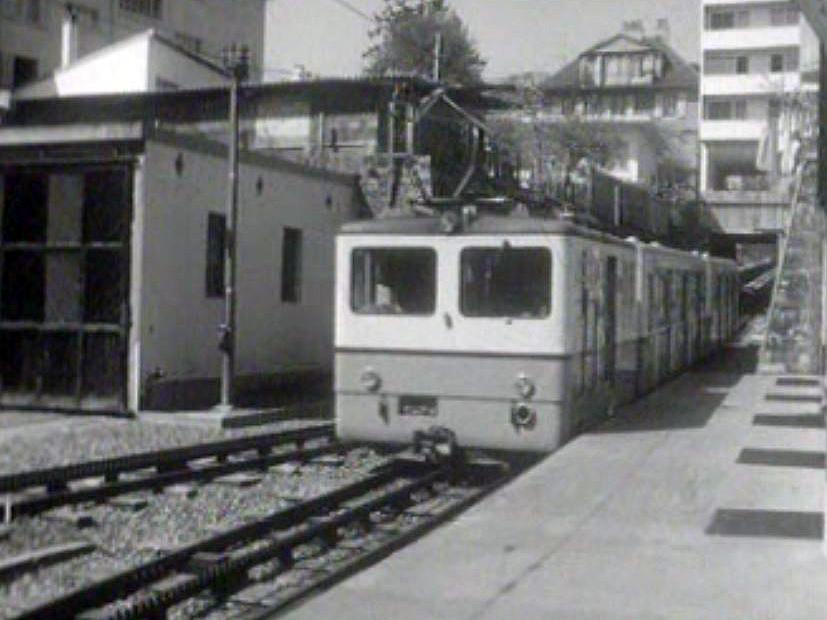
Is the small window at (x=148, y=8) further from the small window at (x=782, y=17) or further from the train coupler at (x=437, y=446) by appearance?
the small window at (x=782, y=17)

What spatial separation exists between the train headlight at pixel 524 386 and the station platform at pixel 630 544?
2.07 feet

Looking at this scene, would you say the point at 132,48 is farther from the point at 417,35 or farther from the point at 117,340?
the point at 417,35

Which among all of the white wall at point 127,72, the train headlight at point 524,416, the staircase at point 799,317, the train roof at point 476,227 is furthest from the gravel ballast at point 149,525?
the white wall at point 127,72

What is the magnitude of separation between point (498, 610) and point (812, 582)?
1.88 m

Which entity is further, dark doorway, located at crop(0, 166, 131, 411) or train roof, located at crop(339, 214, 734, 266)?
dark doorway, located at crop(0, 166, 131, 411)

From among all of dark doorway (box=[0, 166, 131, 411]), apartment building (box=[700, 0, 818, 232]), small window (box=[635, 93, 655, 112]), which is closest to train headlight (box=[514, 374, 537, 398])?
dark doorway (box=[0, 166, 131, 411])

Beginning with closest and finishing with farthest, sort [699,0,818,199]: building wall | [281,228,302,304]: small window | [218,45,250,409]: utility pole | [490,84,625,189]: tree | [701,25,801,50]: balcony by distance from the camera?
1. [218,45,250,409]: utility pole
2. [281,228,302,304]: small window
3. [490,84,625,189]: tree
4. [699,0,818,199]: building wall
5. [701,25,801,50]: balcony

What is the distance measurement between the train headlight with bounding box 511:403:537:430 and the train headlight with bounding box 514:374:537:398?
0.10 m

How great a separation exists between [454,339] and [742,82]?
67.3 meters

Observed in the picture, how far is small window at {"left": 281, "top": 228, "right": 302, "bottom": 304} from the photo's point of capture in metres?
21.5

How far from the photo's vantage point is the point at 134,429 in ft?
52.0

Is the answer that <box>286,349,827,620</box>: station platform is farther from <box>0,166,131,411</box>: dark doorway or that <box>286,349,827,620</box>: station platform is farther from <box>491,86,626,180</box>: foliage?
<box>491,86,626,180</box>: foliage

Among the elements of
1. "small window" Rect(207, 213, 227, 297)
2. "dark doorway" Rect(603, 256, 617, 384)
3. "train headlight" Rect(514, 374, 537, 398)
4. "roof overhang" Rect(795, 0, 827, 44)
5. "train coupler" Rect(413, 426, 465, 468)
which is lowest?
"train coupler" Rect(413, 426, 465, 468)

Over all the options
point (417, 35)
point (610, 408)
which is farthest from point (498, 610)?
point (417, 35)
